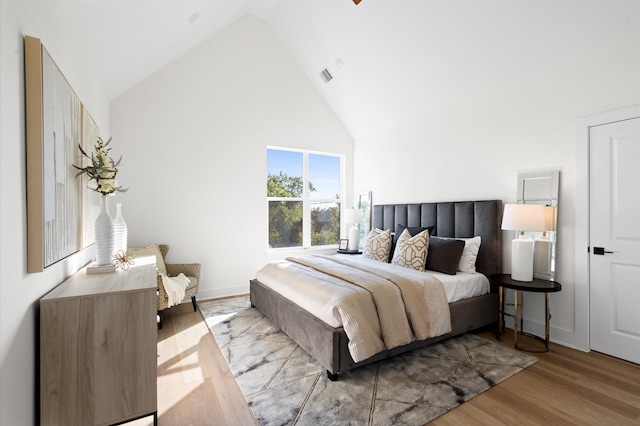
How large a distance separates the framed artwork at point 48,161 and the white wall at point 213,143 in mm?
2155

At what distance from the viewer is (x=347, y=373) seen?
235cm

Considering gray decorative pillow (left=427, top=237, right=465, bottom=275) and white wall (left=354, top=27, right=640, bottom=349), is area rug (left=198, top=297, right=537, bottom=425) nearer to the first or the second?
gray decorative pillow (left=427, top=237, right=465, bottom=275)

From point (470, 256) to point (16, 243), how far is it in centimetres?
353

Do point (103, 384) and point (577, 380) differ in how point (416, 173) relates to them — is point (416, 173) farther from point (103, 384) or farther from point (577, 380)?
point (103, 384)

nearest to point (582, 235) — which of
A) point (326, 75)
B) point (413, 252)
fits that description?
point (413, 252)

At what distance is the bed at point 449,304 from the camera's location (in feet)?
7.35

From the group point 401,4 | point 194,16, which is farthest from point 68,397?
point 401,4

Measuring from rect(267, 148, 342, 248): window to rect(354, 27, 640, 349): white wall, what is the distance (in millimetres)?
1476

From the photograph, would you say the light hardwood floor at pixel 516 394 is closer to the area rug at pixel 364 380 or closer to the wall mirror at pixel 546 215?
the area rug at pixel 364 380

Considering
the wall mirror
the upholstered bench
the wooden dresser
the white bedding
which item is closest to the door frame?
the wall mirror

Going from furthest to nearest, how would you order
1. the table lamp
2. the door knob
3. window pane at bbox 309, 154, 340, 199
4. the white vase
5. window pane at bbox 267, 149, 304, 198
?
1. window pane at bbox 309, 154, 340, 199
2. window pane at bbox 267, 149, 304, 198
3. the table lamp
4. the door knob
5. the white vase

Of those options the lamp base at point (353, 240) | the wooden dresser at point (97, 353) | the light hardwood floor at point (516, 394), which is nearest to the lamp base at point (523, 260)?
the light hardwood floor at point (516, 394)

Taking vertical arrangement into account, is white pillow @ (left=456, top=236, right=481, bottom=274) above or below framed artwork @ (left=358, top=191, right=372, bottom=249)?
below

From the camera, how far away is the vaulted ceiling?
8.28 feet
